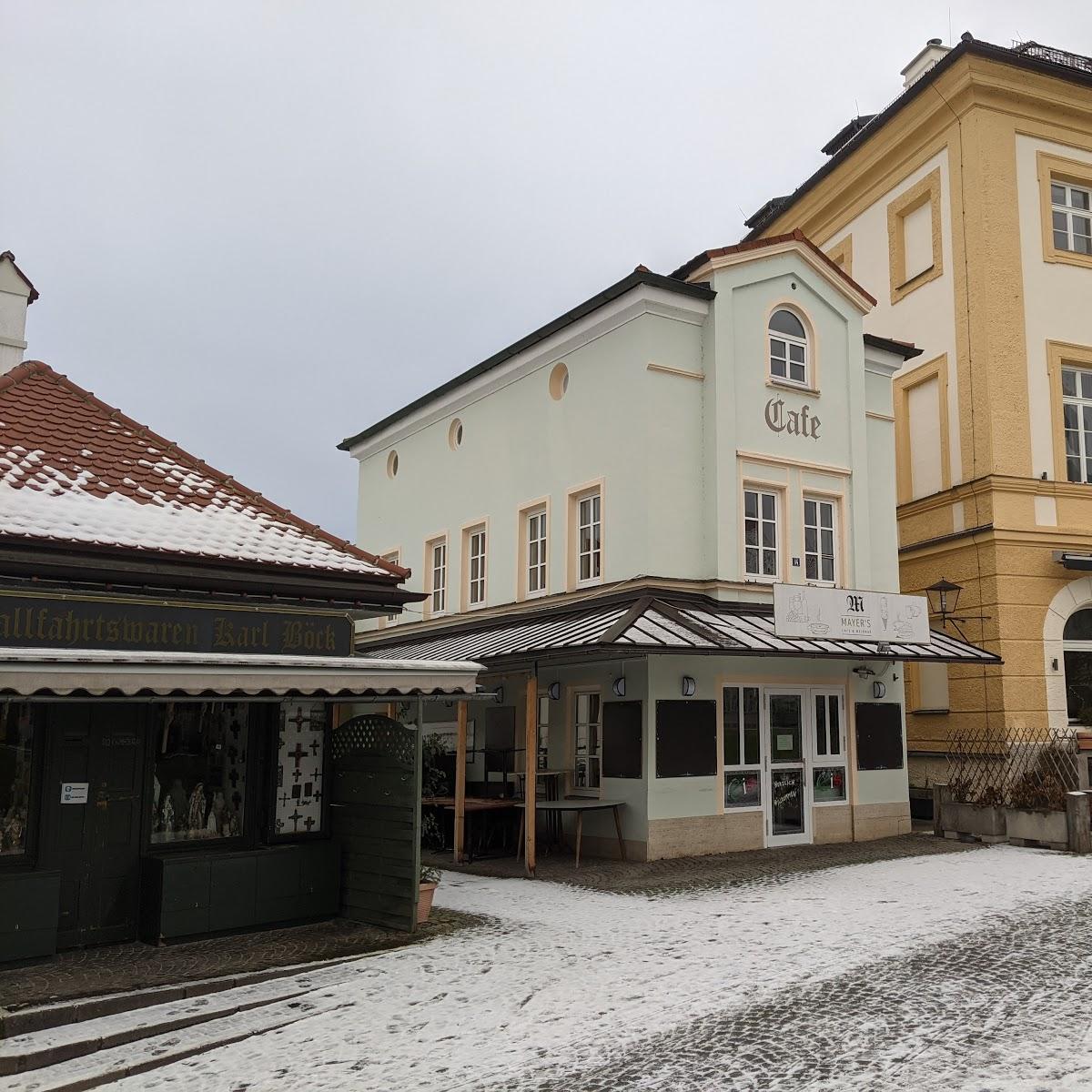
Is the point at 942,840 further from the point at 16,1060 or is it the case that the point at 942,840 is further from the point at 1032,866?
the point at 16,1060

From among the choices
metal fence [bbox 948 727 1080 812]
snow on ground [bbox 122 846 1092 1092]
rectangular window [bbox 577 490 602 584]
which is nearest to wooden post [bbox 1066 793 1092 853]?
metal fence [bbox 948 727 1080 812]

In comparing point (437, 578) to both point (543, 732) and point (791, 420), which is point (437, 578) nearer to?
point (543, 732)

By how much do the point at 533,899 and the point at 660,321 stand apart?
26.4 feet

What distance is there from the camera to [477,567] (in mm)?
19828

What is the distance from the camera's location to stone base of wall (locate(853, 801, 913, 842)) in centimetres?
1611

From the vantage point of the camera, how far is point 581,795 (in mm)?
15312

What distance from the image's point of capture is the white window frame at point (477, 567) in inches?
761

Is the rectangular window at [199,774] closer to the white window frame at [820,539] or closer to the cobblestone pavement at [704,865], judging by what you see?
the cobblestone pavement at [704,865]

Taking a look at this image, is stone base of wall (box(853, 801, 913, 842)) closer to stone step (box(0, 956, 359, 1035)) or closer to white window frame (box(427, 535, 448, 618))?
white window frame (box(427, 535, 448, 618))

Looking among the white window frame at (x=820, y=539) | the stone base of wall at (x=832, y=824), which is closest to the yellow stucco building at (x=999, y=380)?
the white window frame at (x=820, y=539)

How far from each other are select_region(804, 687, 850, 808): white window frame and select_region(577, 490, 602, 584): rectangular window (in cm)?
355

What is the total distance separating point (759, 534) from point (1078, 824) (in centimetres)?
557

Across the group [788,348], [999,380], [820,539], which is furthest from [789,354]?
[999,380]

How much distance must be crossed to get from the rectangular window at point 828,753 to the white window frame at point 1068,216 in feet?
32.2
